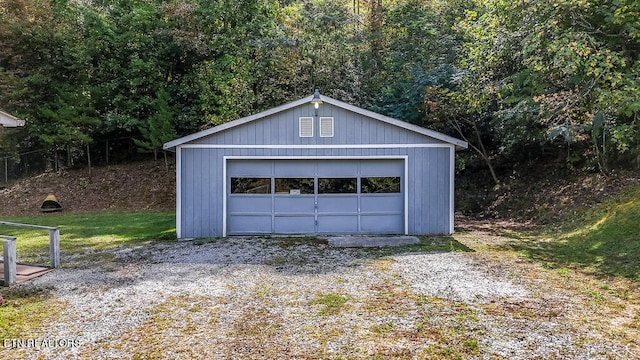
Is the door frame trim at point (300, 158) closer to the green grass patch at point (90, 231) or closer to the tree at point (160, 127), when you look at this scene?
the green grass patch at point (90, 231)

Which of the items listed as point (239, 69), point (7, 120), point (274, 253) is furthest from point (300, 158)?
point (239, 69)

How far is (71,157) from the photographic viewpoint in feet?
65.5

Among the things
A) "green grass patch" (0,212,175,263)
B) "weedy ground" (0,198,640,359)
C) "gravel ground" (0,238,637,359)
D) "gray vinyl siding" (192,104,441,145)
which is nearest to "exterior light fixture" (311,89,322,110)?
"gray vinyl siding" (192,104,441,145)

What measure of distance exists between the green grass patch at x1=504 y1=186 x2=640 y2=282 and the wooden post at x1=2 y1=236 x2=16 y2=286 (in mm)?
8391

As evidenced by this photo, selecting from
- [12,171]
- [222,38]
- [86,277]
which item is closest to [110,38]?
[222,38]

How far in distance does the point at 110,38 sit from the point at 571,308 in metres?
19.9

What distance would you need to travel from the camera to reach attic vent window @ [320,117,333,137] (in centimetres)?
1028

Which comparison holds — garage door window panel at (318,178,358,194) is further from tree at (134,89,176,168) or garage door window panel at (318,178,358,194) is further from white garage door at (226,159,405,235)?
tree at (134,89,176,168)

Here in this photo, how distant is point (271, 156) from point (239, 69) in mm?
8148

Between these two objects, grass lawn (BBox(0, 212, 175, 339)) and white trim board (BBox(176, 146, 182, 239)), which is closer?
grass lawn (BBox(0, 212, 175, 339))

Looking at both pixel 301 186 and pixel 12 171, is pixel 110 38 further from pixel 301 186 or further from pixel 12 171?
pixel 301 186

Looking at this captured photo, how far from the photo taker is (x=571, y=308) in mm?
5164

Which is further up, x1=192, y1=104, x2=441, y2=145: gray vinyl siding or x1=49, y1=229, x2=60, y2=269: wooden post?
x1=192, y1=104, x2=441, y2=145: gray vinyl siding

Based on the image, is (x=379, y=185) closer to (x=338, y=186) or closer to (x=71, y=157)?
(x=338, y=186)
